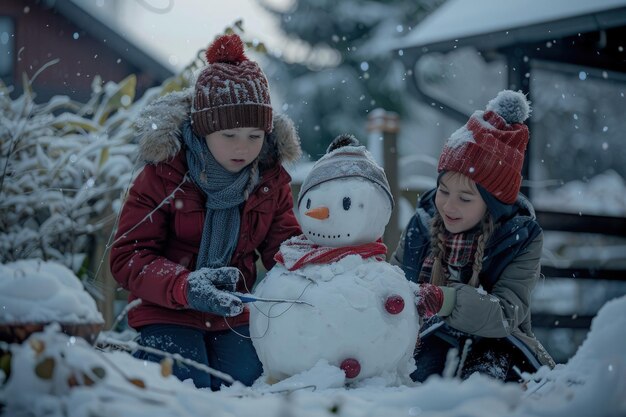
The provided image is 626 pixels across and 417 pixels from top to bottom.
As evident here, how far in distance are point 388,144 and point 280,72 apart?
30.0 feet

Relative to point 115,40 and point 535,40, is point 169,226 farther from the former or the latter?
point 115,40

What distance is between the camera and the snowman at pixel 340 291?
2084 mm

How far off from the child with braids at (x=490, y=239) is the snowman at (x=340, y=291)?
0.36 meters

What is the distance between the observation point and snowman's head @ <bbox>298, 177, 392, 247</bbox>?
7.37 feet

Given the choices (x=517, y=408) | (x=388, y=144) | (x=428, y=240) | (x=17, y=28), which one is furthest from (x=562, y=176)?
(x=517, y=408)

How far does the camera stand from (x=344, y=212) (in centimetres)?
224

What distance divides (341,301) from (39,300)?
2.96ft

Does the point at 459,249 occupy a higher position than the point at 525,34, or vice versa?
the point at 525,34

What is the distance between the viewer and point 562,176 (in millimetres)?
19688

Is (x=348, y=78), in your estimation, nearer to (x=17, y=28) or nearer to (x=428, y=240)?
(x=17, y=28)

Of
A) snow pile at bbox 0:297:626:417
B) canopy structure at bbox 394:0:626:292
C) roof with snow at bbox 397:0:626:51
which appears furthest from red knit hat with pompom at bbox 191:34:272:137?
roof with snow at bbox 397:0:626:51

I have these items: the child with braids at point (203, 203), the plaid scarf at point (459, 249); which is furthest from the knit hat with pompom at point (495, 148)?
the child with braids at point (203, 203)

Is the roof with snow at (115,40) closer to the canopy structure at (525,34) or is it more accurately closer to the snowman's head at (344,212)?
the canopy structure at (525,34)

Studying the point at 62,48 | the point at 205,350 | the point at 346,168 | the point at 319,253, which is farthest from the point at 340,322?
the point at 62,48
